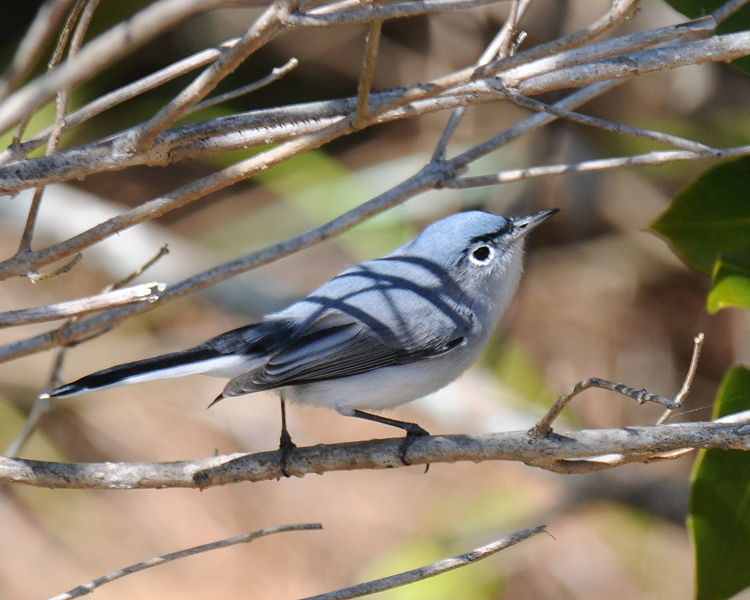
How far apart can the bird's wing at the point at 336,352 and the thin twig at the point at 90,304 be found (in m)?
0.78

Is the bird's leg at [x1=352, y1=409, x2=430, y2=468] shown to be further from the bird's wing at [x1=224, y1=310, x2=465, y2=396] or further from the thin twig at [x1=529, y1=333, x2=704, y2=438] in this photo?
the thin twig at [x1=529, y1=333, x2=704, y2=438]

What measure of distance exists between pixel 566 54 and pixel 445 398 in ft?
7.80

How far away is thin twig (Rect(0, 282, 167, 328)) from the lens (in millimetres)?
1362

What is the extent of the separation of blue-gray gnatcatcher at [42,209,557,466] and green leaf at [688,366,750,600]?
0.70 metres

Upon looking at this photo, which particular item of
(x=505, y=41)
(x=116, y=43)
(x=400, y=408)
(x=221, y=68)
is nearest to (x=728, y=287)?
(x=505, y=41)

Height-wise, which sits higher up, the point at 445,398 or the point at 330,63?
the point at 330,63

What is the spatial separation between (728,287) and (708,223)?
0.87ft

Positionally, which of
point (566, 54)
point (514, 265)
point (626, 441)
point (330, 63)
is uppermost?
point (330, 63)

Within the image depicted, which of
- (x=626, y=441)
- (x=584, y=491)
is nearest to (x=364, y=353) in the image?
(x=626, y=441)

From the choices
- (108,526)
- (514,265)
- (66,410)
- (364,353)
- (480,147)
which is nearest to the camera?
(480,147)

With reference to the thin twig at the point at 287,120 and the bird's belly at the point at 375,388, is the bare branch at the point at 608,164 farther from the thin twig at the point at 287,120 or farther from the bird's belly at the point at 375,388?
the bird's belly at the point at 375,388

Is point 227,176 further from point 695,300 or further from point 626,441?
point 695,300

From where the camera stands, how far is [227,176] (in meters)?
1.53

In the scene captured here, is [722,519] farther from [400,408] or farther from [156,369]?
[400,408]
